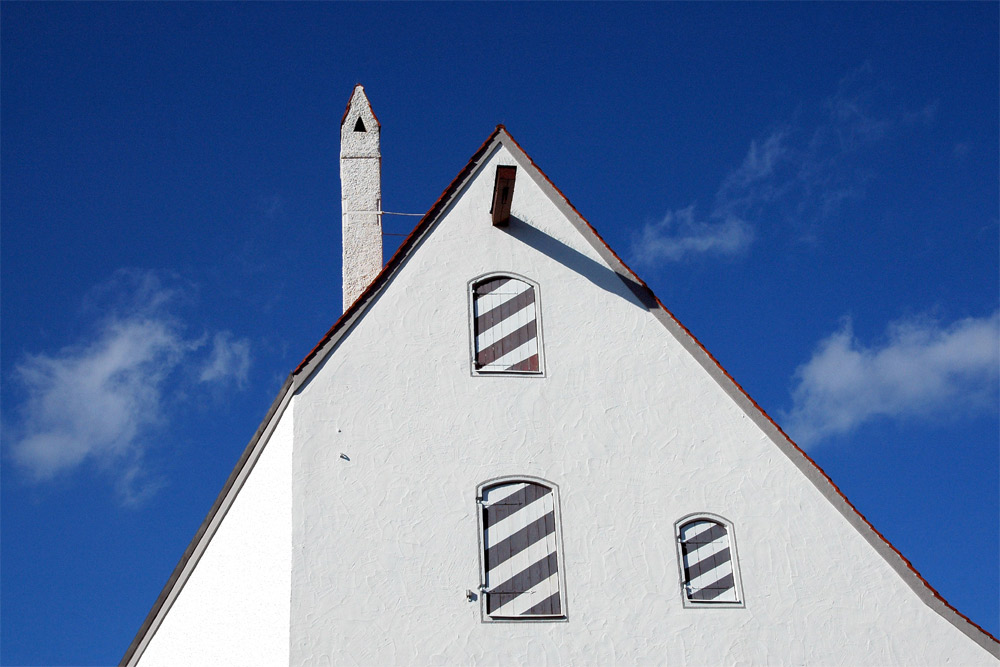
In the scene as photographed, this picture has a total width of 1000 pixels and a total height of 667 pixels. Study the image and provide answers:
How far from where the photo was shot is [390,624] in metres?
15.5

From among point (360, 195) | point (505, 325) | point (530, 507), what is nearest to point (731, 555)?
point (530, 507)

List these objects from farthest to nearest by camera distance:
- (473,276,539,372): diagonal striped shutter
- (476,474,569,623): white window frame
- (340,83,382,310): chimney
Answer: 1. (340,83,382,310): chimney
2. (473,276,539,372): diagonal striped shutter
3. (476,474,569,623): white window frame

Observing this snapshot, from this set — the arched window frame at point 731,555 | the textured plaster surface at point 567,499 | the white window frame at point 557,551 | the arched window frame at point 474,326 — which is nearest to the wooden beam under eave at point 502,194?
the textured plaster surface at point 567,499

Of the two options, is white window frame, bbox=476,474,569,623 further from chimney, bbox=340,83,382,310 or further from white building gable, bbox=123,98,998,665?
chimney, bbox=340,83,382,310

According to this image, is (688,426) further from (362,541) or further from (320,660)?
(320,660)

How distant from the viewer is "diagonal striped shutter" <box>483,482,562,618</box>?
629 inches

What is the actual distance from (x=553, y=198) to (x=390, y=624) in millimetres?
8268

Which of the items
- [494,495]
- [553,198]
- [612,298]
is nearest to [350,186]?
[553,198]

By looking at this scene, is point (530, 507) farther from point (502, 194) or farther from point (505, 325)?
point (502, 194)

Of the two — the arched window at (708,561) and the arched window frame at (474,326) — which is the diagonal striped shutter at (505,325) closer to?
the arched window frame at (474,326)

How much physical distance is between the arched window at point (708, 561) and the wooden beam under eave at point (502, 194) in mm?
6194

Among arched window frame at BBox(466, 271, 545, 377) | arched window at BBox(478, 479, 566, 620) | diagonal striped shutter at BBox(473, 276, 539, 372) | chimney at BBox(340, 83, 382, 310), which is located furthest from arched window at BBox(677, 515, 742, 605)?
chimney at BBox(340, 83, 382, 310)

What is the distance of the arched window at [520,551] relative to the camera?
52.3ft

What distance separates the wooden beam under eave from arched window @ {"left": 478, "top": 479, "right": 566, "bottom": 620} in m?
4.87
